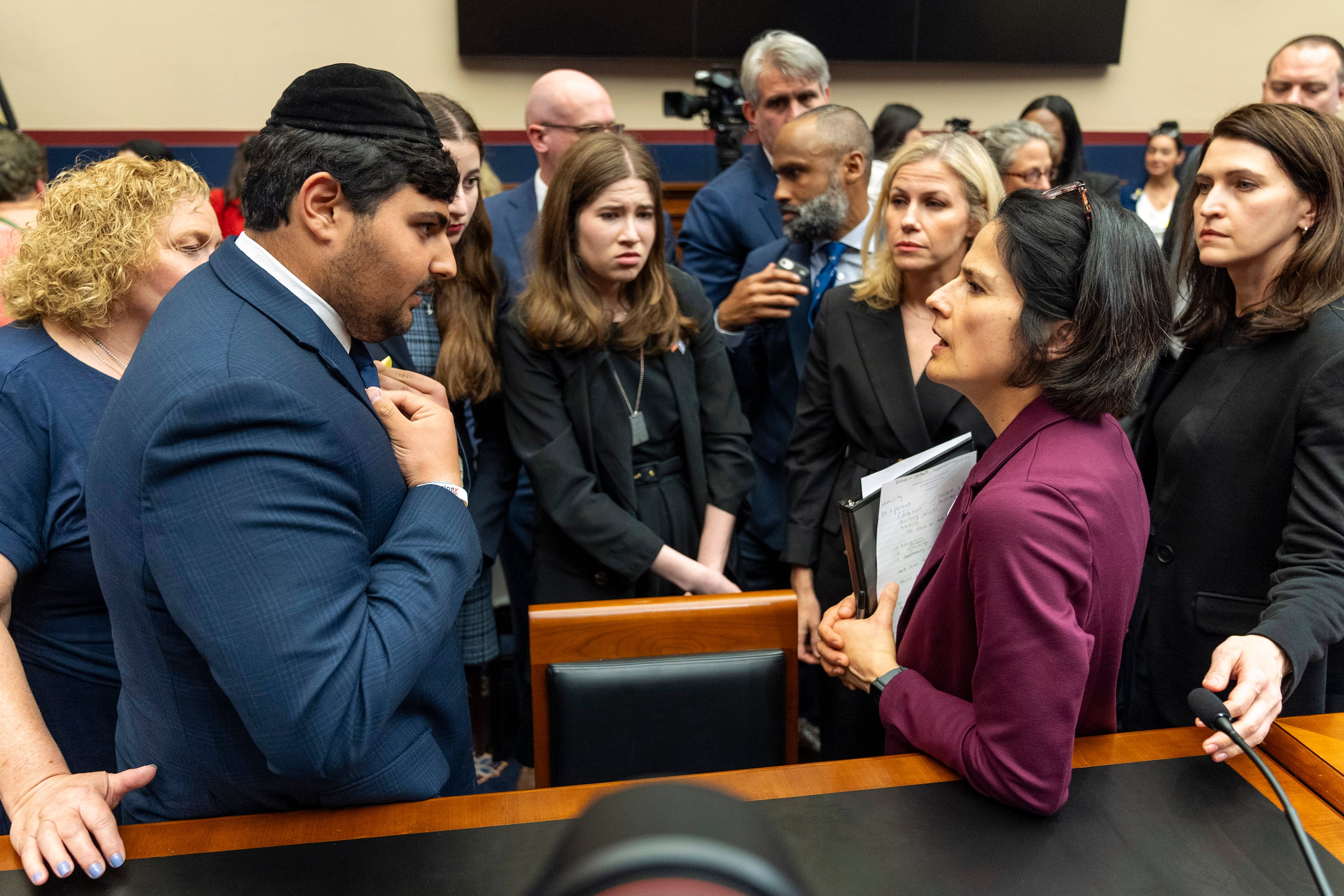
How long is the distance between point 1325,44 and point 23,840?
395cm

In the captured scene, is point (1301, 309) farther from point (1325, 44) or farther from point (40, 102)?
point (40, 102)

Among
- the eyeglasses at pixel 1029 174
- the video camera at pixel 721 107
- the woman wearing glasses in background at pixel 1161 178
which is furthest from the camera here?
the woman wearing glasses in background at pixel 1161 178

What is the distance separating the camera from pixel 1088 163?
Answer: 6.42 meters

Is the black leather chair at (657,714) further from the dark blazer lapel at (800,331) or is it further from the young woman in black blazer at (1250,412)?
the dark blazer lapel at (800,331)

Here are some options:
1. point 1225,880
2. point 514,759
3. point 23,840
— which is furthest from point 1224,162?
point 514,759

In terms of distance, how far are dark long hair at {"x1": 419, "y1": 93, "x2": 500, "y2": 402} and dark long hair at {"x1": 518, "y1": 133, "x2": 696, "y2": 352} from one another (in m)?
0.12

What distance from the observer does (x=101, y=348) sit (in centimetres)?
139

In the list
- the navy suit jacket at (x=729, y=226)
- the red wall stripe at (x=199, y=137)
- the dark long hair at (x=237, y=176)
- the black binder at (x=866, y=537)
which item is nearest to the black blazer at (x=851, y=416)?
the black binder at (x=866, y=537)

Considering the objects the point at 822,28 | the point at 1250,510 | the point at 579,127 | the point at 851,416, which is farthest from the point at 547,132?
the point at 822,28

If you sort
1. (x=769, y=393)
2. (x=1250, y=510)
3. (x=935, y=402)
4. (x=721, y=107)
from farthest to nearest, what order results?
(x=721, y=107) < (x=769, y=393) < (x=935, y=402) < (x=1250, y=510)

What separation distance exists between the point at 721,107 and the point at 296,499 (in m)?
3.21

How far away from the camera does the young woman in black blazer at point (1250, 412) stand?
141 centimetres

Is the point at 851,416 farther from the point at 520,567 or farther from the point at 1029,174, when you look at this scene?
the point at 1029,174

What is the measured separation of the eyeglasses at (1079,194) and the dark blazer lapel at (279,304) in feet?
3.02
